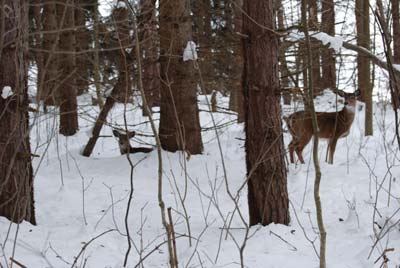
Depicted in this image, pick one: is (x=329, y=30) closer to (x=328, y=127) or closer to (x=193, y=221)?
(x=193, y=221)

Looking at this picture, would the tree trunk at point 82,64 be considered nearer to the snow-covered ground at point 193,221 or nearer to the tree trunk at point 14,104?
the tree trunk at point 14,104

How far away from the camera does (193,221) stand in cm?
499

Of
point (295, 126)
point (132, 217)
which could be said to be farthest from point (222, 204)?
point (295, 126)

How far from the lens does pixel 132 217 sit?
5156 millimetres

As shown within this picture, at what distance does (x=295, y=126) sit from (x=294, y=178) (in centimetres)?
270

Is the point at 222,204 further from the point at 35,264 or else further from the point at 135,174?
the point at 35,264

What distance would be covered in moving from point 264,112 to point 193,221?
4.27 feet

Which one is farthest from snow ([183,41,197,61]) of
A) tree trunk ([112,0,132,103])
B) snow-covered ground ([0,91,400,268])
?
snow-covered ground ([0,91,400,268])

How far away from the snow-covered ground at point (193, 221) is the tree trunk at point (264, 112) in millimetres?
224

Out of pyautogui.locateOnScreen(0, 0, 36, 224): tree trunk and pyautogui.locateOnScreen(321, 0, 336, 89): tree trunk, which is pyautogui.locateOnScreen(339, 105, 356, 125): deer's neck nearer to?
pyautogui.locateOnScreen(321, 0, 336, 89): tree trunk

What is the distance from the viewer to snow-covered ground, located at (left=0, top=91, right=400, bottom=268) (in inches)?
149

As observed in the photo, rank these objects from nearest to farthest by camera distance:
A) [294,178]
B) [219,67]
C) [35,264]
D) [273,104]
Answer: [35,264] → [273,104] → [294,178] → [219,67]

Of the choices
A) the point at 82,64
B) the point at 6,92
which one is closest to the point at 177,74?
the point at 82,64

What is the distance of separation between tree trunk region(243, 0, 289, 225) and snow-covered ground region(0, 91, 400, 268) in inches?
8.8
